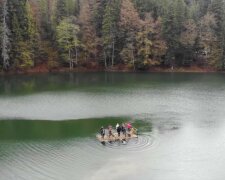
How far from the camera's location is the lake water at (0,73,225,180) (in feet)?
101

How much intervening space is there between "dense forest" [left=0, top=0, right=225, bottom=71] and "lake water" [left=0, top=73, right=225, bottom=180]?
1812cm

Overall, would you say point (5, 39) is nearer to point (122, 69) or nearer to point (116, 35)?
point (116, 35)

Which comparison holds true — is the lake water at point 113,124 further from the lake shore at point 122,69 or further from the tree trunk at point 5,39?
the lake shore at point 122,69

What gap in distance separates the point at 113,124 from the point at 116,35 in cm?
5140

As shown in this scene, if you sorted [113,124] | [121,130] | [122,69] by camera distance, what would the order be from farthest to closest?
[122,69]
[113,124]
[121,130]

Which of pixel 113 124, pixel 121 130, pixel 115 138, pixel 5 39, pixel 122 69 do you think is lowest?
pixel 115 138

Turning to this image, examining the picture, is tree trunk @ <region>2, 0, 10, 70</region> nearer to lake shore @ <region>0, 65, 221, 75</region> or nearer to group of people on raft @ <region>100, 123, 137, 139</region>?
lake shore @ <region>0, 65, 221, 75</region>

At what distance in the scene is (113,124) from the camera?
43.5m

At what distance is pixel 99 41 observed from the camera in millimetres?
92625

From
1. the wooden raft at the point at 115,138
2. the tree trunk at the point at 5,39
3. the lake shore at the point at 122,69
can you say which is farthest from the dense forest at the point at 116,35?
the wooden raft at the point at 115,138

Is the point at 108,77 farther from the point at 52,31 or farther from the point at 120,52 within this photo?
the point at 52,31

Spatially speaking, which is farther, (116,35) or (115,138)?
(116,35)

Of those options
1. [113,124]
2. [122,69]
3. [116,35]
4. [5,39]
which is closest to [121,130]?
[113,124]

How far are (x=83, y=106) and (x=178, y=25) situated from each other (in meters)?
46.6
